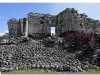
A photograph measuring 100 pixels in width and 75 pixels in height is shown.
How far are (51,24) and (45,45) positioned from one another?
8.69 metres

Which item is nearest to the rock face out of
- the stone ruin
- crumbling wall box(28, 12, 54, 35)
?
the stone ruin

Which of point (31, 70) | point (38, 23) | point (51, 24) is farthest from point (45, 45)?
point (51, 24)

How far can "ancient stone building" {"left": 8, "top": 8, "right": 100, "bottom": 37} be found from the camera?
66.8 feet

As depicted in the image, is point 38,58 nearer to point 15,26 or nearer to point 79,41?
point 79,41

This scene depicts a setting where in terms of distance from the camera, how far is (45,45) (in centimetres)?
1555

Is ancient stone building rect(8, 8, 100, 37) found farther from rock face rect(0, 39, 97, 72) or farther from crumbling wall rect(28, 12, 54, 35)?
rock face rect(0, 39, 97, 72)

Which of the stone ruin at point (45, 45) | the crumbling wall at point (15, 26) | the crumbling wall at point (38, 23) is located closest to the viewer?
the stone ruin at point (45, 45)

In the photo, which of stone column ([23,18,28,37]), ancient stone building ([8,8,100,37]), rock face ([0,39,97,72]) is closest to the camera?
rock face ([0,39,97,72])

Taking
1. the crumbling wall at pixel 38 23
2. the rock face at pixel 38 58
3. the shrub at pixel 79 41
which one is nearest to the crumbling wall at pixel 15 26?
the crumbling wall at pixel 38 23

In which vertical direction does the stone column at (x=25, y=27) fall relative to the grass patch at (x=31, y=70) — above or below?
above

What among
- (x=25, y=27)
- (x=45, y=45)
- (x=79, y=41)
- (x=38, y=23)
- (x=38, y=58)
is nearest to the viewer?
(x=38, y=58)

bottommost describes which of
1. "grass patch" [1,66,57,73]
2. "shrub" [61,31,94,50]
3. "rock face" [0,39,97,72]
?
"grass patch" [1,66,57,73]

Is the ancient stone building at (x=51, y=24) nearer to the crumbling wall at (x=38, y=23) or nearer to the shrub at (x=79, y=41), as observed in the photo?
the crumbling wall at (x=38, y=23)

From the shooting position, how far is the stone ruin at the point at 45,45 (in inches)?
476
